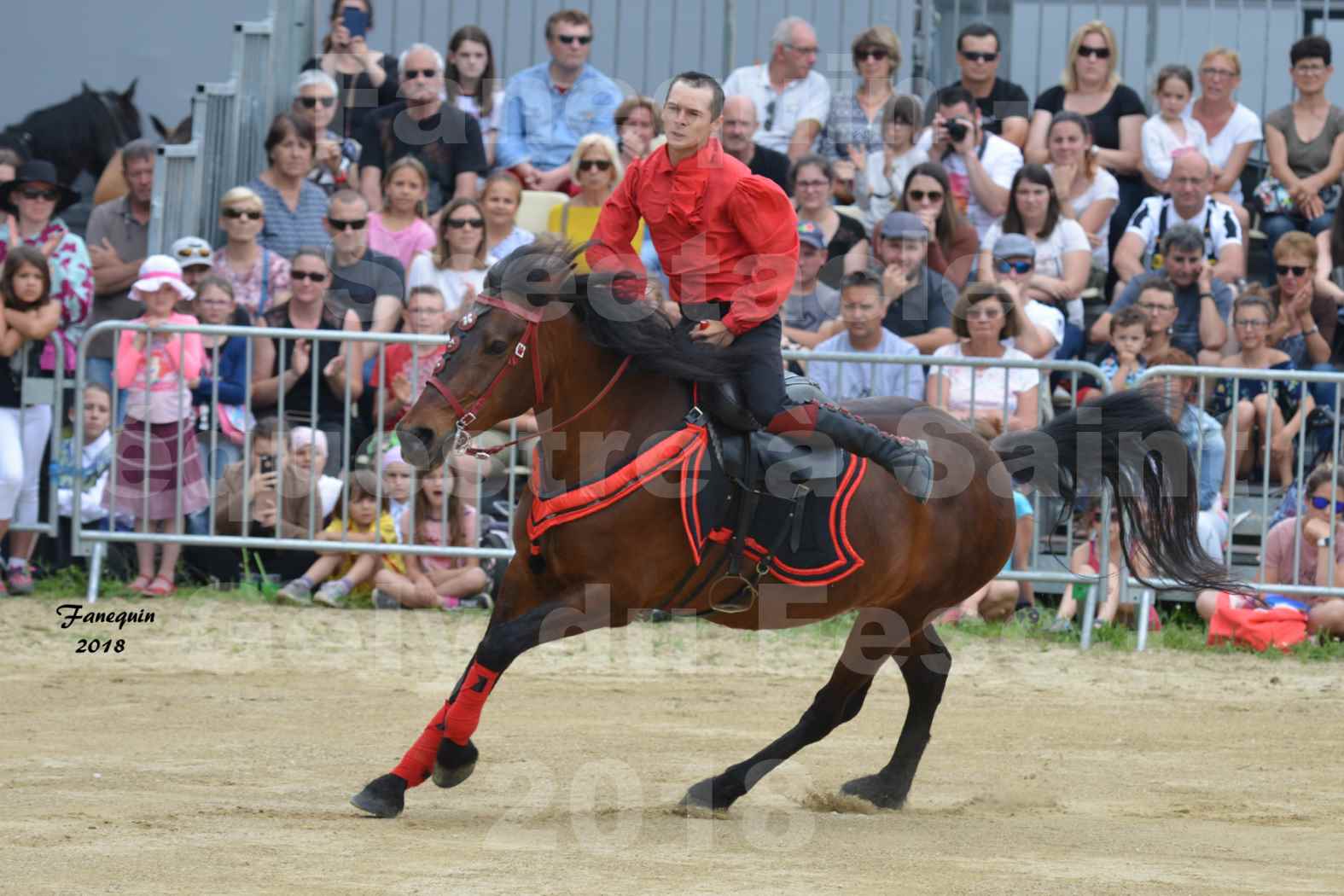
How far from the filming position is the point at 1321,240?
12000 millimetres

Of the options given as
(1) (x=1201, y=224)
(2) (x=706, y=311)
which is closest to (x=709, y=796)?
(2) (x=706, y=311)

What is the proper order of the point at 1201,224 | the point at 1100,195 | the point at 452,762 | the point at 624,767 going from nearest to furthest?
the point at 452,762 → the point at 624,767 → the point at 1201,224 → the point at 1100,195

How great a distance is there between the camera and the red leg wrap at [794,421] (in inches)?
255

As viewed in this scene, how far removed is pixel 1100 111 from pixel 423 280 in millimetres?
4871

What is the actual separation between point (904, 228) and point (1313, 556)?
3.07 metres

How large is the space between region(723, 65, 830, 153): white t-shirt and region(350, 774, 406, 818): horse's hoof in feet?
24.7

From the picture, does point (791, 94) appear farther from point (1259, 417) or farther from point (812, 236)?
point (1259, 417)

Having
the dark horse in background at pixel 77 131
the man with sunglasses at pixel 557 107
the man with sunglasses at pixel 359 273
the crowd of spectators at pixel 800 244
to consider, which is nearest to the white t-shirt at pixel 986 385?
the crowd of spectators at pixel 800 244

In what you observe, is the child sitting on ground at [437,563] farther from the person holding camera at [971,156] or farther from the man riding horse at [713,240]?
the person holding camera at [971,156]

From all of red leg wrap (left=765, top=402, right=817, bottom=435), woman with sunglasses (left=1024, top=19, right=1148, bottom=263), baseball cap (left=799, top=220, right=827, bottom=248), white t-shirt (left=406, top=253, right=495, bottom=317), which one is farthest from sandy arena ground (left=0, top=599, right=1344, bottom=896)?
woman with sunglasses (left=1024, top=19, right=1148, bottom=263)

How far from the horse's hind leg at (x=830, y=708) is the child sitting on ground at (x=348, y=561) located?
3.86 meters

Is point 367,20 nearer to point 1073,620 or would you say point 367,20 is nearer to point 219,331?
point 219,331

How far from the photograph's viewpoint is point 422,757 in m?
6.11

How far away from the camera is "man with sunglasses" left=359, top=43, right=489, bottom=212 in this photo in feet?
40.9
